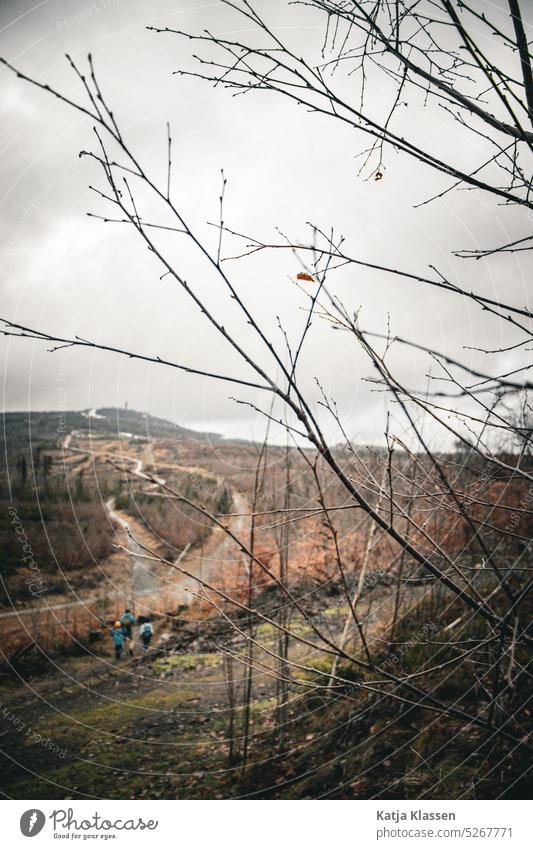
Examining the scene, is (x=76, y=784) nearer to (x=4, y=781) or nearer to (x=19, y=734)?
(x=4, y=781)

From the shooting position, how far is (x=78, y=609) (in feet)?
37.9

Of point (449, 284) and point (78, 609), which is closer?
point (449, 284)

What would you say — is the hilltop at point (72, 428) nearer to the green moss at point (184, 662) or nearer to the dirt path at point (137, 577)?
the dirt path at point (137, 577)

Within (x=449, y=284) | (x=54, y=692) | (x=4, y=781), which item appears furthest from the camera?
(x=54, y=692)

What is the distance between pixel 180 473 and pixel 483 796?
650cm

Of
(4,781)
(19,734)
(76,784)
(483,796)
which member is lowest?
(19,734)
